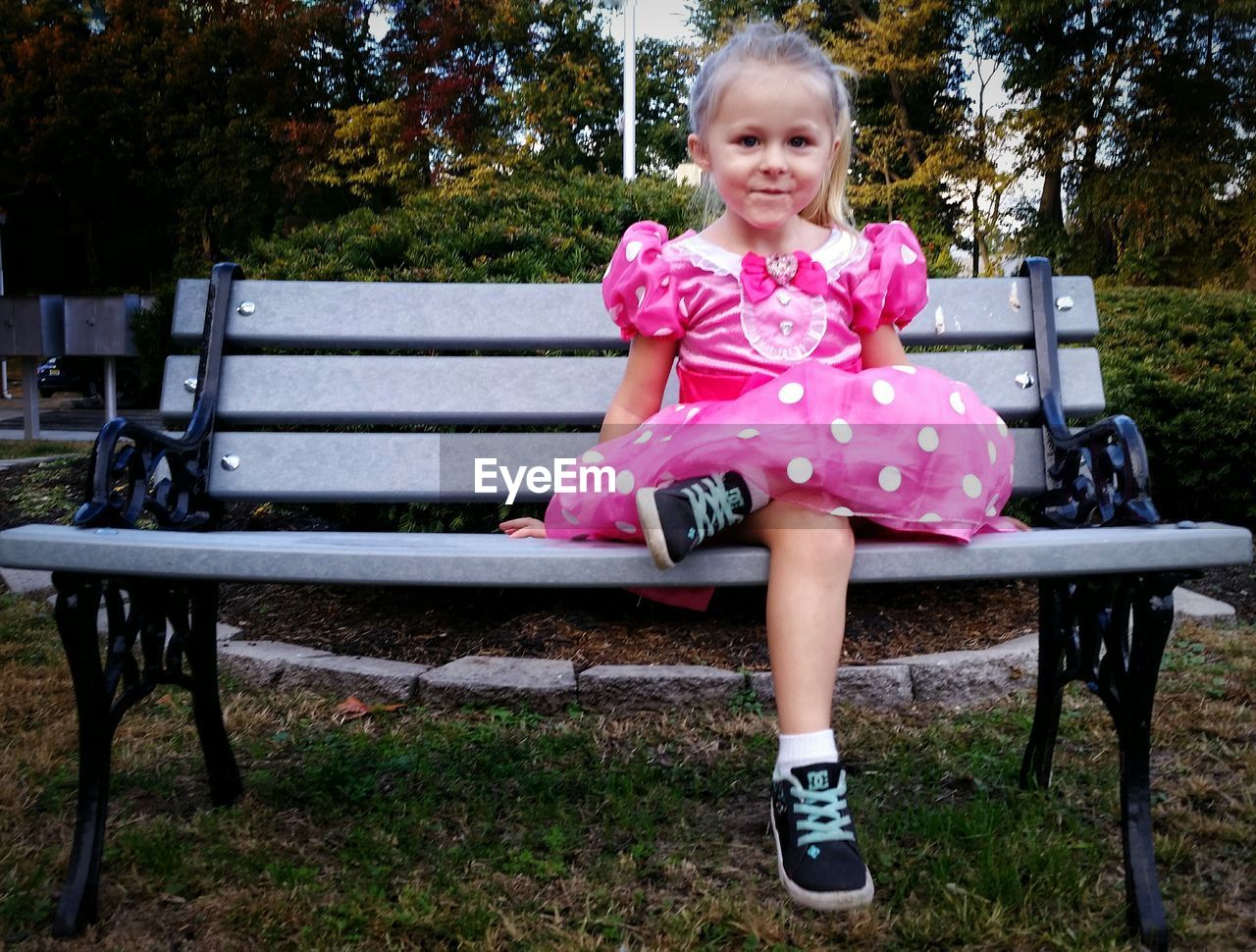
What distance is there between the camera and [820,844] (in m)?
1.63

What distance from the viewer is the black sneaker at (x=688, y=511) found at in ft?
4.87

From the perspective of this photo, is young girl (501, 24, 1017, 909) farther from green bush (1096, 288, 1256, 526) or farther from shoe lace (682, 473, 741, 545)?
green bush (1096, 288, 1256, 526)

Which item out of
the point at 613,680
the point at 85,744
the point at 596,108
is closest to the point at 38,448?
the point at 613,680

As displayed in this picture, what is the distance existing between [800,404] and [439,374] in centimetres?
97

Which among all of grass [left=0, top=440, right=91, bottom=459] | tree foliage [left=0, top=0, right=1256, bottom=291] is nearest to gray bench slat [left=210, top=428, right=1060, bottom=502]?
grass [left=0, top=440, right=91, bottom=459]

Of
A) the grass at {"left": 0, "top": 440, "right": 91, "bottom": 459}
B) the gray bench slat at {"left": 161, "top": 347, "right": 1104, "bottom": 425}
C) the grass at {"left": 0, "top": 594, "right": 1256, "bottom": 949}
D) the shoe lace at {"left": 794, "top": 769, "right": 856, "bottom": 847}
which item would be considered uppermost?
the gray bench slat at {"left": 161, "top": 347, "right": 1104, "bottom": 425}

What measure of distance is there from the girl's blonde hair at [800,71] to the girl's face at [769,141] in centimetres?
3

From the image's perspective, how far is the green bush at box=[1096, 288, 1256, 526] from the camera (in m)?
4.45

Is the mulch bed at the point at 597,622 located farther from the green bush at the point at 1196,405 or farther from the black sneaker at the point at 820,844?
the black sneaker at the point at 820,844

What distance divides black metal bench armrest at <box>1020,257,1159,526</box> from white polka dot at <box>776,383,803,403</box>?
52cm

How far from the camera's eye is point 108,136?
22.8 metres

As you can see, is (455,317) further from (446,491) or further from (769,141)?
(769,141)

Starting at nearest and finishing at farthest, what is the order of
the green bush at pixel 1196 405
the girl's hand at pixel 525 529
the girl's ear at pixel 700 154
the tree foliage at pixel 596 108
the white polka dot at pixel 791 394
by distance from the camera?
the white polka dot at pixel 791 394 → the girl's hand at pixel 525 529 → the girl's ear at pixel 700 154 → the green bush at pixel 1196 405 → the tree foliage at pixel 596 108

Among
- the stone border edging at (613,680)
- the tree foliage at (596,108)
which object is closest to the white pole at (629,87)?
the tree foliage at (596,108)
